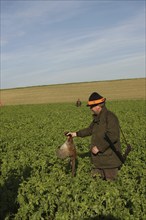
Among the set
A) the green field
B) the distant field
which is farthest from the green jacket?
the distant field

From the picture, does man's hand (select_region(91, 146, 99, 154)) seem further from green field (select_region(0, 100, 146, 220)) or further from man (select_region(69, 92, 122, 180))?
green field (select_region(0, 100, 146, 220))

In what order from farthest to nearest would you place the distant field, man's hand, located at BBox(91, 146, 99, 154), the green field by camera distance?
1. the distant field
2. man's hand, located at BBox(91, 146, 99, 154)
3. the green field

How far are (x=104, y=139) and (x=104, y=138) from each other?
0.17ft

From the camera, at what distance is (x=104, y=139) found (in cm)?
669

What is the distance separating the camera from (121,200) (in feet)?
19.9

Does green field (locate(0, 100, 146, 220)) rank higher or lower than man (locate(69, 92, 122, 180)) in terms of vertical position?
lower

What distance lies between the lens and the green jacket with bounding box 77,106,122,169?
6543mm

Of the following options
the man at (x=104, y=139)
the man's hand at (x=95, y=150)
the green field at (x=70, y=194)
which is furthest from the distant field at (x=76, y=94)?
the man's hand at (x=95, y=150)

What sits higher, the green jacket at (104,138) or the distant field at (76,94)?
the distant field at (76,94)

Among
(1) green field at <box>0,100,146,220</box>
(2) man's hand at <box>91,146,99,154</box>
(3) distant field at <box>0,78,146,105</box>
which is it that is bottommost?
(1) green field at <box>0,100,146,220</box>

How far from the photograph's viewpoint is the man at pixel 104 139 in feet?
21.4

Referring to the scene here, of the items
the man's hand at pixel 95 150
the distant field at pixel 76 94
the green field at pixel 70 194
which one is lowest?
the green field at pixel 70 194

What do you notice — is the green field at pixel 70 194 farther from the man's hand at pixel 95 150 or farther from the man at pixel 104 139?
the man's hand at pixel 95 150

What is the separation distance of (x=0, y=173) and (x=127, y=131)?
7.96 metres
